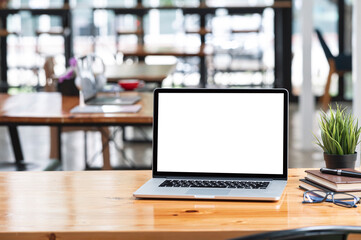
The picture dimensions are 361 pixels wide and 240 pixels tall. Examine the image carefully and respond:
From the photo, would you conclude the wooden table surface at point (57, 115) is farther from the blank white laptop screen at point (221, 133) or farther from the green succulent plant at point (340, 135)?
the green succulent plant at point (340, 135)

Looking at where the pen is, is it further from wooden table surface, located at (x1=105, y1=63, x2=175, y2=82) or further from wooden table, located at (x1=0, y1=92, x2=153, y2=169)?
wooden table surface, located at (x1=105, y1=63, x2=175, y2=82)

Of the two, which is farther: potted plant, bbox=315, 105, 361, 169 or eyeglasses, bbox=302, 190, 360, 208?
potted plant, bbox=315, 105, 361, 169

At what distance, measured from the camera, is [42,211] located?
1453mm

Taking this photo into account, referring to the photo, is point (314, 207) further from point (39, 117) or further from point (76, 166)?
point (76, 166)

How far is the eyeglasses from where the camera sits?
57.8 inches

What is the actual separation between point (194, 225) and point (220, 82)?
321 inches

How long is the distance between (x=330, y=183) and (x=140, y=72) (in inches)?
137

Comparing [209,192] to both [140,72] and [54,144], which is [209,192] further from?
[140,72]

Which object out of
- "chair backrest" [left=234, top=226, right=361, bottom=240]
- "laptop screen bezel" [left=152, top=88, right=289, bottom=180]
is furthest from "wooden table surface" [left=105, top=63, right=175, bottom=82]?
"chair backrest" [left=234, top=226, right=361, bottom=240]

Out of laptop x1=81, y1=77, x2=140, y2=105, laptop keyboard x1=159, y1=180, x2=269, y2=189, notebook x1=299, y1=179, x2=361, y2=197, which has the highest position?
laptop x1=81, y1=77, x2=140, y2=105

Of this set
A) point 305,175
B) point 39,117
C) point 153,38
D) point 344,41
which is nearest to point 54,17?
point 153,38

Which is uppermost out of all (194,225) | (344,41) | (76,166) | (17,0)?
(17,0)

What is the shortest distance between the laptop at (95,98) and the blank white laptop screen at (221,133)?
151cm

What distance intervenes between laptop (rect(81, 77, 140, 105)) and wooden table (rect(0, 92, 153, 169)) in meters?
0.07
